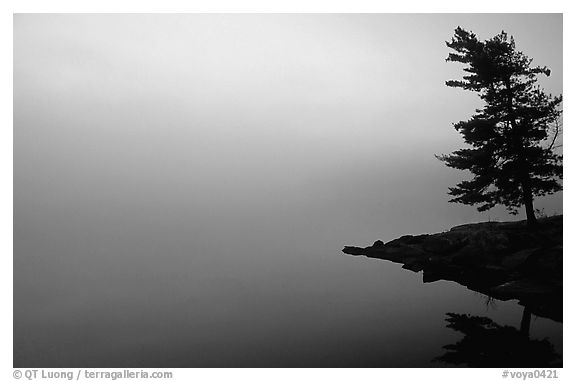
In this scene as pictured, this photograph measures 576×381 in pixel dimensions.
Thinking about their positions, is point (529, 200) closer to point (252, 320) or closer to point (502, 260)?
point (502, 260)

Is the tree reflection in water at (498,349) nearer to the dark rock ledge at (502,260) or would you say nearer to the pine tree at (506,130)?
the dark rock ledge at (502,260)

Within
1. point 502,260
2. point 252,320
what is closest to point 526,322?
point 502,260

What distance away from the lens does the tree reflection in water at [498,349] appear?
1025 centimetres

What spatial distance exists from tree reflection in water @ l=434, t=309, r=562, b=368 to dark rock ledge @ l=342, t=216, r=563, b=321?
2.51 m

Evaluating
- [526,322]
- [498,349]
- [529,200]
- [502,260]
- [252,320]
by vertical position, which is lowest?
[252,320]

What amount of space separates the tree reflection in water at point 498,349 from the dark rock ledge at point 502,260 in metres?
2.51

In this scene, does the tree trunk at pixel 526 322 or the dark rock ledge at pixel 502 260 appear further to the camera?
the dark rock ledge at pixel 502 260

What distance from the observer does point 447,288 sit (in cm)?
1925

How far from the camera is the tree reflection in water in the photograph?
1025 cm

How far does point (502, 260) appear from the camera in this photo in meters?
20.5

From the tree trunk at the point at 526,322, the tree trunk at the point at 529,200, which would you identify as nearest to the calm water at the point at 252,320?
the tree trunk at the point at 526,322

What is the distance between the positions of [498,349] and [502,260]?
10.9 m
